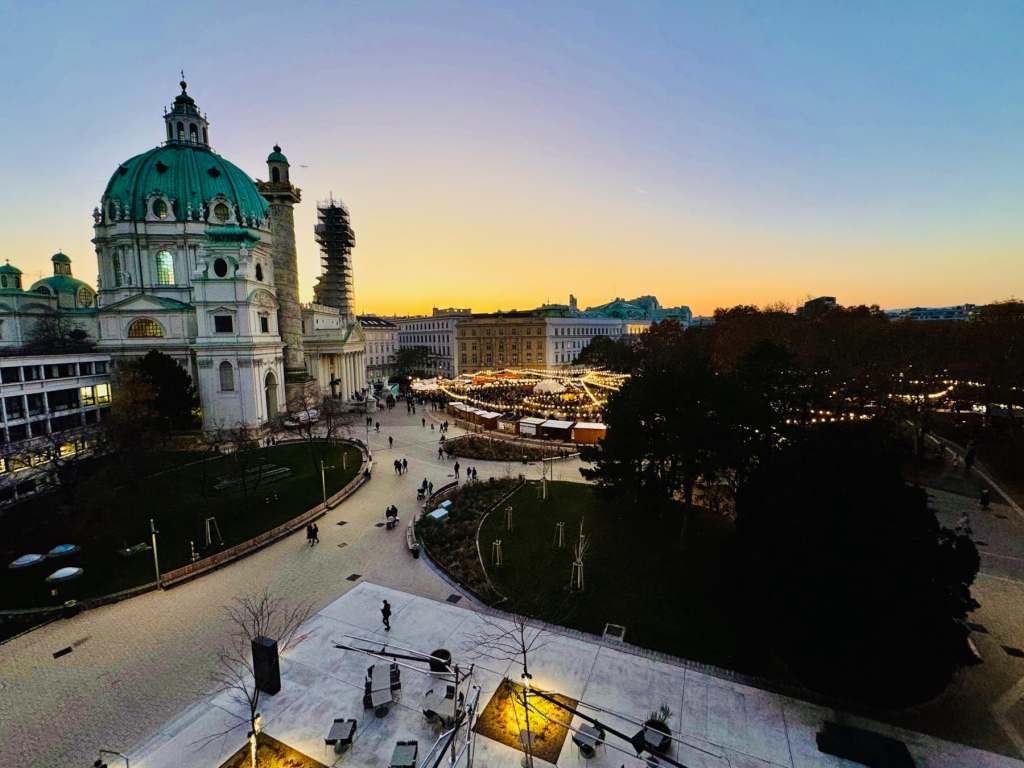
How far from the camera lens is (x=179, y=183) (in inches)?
1927

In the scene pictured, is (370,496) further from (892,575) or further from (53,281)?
(53,281)

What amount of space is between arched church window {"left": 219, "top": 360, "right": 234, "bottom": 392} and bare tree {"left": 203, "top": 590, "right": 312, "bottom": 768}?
3193 centimetres

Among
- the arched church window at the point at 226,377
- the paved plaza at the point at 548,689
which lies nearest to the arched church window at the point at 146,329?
the arched church window at the point at 226,377

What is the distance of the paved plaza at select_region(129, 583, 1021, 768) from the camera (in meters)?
10.4

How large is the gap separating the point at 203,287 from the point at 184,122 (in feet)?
77.4

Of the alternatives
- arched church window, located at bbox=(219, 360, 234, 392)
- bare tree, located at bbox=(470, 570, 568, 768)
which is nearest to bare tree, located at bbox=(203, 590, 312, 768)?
bare tree, located at bbox=(470, 570, 568, 768)

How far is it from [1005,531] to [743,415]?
1401cm

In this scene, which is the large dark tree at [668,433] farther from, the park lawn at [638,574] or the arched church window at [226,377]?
the arched church window at [226,377]

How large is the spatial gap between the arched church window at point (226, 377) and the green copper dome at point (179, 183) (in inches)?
679

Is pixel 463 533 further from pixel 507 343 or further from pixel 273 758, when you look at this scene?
pixel 507 343

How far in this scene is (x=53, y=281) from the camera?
57.9 m

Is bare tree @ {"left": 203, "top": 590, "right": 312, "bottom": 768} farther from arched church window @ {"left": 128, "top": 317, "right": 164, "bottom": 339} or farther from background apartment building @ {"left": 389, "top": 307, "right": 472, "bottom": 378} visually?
background apartment building @ {"left": 389, "top": 307, "right": 472, "bottom": 378}

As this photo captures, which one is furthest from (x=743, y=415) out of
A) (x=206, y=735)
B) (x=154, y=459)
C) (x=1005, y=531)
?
(x=154, y=459)

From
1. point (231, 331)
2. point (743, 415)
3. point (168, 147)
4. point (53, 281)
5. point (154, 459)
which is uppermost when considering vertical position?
point (168, 147)
